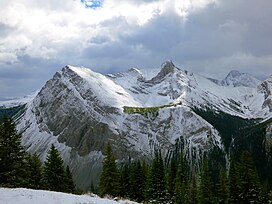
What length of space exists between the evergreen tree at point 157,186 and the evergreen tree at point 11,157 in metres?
23.1

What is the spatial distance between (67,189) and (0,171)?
1517 cm

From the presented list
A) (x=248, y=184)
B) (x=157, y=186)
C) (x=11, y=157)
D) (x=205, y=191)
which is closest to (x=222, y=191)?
(x=205, y=191)

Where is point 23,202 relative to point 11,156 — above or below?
below

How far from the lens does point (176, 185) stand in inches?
2709

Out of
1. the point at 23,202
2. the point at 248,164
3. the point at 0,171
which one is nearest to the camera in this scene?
the point at 23,202

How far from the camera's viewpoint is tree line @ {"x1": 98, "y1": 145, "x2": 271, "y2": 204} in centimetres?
5744

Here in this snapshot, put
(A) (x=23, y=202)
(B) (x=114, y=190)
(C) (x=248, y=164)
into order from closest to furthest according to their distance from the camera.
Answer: (A) (x=23, y=202) < (C) (x=248, y=164) < (B) (x=114, y=190)

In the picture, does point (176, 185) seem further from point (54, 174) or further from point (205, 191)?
point (54, 174)

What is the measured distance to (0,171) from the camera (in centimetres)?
4619

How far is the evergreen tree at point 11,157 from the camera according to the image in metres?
46.3

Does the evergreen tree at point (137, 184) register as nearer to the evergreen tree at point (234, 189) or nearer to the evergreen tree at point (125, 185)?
the evergreen tree at point (125, 185)

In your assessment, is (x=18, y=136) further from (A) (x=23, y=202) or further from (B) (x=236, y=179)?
(B) (x=236, y=179)

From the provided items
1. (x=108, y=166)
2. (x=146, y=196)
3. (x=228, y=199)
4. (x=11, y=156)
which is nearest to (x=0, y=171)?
(x=11, y=156)

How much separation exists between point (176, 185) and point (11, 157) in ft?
104
